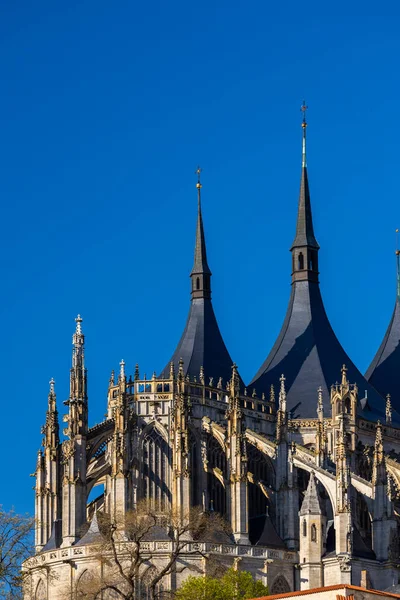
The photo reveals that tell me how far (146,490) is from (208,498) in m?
4.08

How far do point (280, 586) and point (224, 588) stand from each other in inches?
408

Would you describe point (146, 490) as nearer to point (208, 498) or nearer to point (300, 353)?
point (208, 498)

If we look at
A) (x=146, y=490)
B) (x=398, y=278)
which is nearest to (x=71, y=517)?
(x=146, y=490)

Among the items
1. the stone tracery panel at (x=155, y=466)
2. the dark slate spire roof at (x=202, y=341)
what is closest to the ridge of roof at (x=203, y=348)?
the dark slate spire roof at (x=202, y=341)

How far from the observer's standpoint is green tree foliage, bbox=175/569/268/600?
115 meters

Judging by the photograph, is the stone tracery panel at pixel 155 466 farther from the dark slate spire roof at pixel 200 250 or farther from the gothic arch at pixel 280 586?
the dark slate spire roof at pixel 200 250

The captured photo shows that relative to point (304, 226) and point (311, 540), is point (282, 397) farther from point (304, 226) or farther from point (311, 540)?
point (304, 226)

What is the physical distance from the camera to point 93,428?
431ft

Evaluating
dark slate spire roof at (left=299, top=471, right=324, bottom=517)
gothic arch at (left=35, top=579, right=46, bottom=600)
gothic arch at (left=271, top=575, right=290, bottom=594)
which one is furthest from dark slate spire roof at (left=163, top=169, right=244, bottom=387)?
gothic arch at (left=35, top=579, right=46, bottom=600)

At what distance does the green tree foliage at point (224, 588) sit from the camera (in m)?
115

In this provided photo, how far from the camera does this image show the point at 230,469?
129 m

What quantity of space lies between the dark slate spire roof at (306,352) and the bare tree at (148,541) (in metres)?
19.4

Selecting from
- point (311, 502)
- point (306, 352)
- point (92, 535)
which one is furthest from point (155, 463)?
point (306, 352)

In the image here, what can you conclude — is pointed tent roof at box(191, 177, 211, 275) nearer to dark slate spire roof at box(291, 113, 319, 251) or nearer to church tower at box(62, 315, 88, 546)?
dark slate spire roof at box(291, 113, 319, 251)
